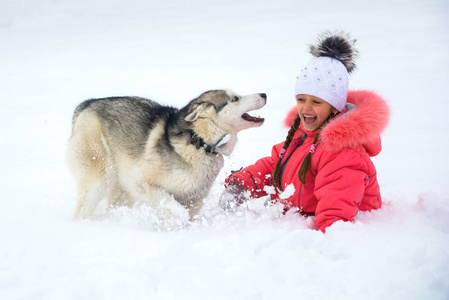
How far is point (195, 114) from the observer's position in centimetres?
335

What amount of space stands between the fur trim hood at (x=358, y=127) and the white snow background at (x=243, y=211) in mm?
576

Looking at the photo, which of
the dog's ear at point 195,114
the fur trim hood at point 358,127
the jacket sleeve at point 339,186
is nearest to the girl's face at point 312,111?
the fur trim hood at point 358,127

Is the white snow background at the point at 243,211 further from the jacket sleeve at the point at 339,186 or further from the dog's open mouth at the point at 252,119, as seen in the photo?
the dog's open mouth at the point at 252,119

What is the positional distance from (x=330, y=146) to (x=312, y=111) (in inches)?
15.2

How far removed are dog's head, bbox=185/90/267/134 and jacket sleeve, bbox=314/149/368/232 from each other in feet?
2.66

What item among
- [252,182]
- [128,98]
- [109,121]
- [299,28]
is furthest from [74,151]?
[299,28]

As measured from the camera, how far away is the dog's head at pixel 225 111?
3389 mm

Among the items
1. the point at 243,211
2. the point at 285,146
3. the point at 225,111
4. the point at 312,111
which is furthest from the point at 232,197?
the point at 312,111

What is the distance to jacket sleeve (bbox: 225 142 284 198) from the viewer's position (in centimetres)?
362

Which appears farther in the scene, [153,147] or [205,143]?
[153,147]

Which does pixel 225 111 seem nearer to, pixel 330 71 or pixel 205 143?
pixel 205 143

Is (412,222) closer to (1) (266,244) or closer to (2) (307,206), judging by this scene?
(2) (307,206)

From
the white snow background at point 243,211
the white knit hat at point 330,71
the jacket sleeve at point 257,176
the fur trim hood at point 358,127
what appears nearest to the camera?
the white snow background at point 243,211

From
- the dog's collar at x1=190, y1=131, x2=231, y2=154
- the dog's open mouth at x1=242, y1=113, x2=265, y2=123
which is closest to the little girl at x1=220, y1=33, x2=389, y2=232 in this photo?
the dog's open mouth at x1=242, y1=113, x2=265, y2=123
